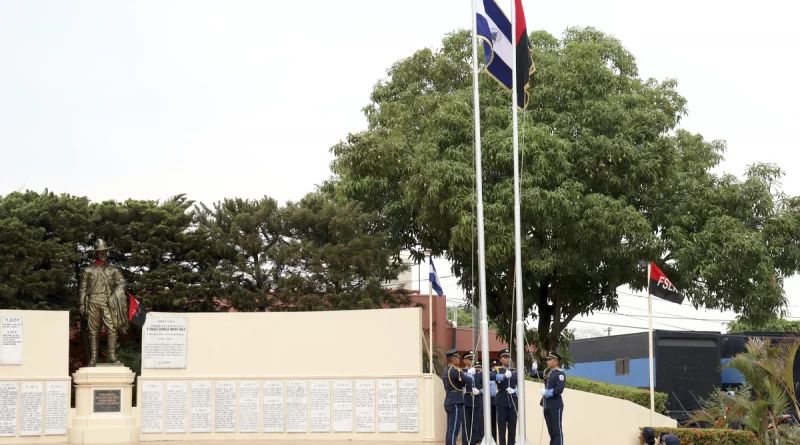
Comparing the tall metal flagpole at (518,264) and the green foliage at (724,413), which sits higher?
the tall metal flagpole at (518,264)

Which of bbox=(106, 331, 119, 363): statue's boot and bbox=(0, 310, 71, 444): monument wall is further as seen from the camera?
bbox=(106, 331, 119, 363): statue's boot

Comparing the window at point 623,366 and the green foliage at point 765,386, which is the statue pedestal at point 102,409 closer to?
the green foliage at point 765,386

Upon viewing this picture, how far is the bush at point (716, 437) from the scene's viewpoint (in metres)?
18.4

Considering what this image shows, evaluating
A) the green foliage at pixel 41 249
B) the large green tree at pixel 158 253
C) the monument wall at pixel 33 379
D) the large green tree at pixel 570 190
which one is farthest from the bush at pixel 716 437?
the green foliage at pixel 41 249

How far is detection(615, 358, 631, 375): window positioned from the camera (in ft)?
105

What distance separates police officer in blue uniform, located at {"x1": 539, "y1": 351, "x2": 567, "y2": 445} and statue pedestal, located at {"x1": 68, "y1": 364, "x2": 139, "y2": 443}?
24.6ft

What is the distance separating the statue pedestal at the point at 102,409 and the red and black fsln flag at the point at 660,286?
33.3 feet

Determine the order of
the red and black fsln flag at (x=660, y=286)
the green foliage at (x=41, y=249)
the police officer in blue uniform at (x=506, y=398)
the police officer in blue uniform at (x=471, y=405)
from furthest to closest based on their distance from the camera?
1. the green foliage at (x=41, y=249)
2. the red and black fsln flag at (x=660, y=286)
3. the police officer in blue uniform at (x=471, y=405)
4. the police officer in blue uniform at (x=506, y=398)

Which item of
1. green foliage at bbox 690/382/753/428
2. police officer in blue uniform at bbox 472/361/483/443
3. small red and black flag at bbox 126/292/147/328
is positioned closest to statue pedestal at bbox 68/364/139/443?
small red and black flag at bbox 126/292/147/328

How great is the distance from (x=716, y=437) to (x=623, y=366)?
14087mm

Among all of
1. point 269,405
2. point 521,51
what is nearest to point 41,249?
point 269,405

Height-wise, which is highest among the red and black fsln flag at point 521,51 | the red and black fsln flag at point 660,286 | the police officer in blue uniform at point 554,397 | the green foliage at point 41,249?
the red and black fsln flag at point 521,51

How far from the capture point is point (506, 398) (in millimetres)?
16219

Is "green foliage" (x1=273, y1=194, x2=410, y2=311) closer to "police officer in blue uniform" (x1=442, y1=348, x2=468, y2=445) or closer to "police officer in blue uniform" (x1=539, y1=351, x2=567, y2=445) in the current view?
"police officer in blue uniform" (x1=442, y1=348, x2=468, y2=445)
